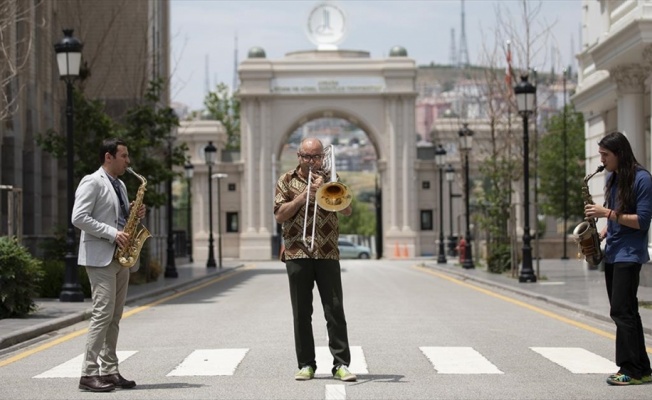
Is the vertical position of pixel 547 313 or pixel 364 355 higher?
pixel 364 355

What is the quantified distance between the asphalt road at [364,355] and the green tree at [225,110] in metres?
91.1

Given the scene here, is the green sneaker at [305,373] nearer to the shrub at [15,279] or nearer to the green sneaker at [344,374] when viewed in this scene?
the green sneaker at [344,374]

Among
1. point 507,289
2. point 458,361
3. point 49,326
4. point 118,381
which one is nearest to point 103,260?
point 118,381

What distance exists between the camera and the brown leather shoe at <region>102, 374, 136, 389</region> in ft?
36.7

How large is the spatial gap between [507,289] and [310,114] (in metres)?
56.7

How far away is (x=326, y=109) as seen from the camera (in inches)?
3381

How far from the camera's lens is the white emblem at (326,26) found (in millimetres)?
89062

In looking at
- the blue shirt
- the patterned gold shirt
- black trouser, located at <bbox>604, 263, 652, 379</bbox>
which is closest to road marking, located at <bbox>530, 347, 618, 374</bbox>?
black trouser, located at <bbox>604, 263, 652, 379</bbox>

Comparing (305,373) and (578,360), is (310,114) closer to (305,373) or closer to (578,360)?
(578,360)

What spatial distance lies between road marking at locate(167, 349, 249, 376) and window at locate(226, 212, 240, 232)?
237ft

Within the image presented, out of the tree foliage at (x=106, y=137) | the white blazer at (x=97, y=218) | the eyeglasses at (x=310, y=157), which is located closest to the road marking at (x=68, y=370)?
the white blazer at (x=97, y=218)

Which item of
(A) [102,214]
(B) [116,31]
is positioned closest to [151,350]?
(A) [102,214]

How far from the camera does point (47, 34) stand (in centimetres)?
4128

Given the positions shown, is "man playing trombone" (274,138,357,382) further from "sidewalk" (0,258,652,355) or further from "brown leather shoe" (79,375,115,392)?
"sidewalk" (0,258,652,355)
